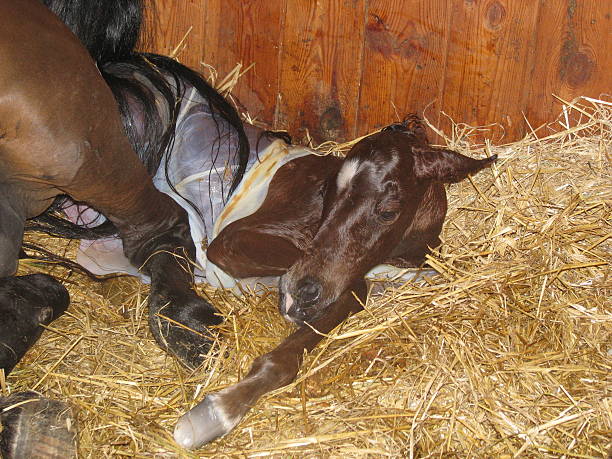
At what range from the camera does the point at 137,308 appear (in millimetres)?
3096

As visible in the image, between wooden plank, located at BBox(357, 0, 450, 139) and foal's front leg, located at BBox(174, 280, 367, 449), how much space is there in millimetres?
1314

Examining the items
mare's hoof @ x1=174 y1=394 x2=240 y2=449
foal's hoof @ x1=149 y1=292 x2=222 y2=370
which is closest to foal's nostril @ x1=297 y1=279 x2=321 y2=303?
foal's hoof @ x1=149 y1=292 x2=222 y2=370

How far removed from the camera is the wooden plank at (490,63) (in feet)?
11.2

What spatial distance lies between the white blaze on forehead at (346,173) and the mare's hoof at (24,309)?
1195 mm

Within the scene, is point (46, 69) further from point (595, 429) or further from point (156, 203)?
point (595, 429)

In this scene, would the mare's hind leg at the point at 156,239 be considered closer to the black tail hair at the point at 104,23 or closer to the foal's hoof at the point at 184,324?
the foal's hoof at the point at 184,324

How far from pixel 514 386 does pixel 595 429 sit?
0.95 feet

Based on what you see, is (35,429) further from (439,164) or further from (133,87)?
(439,164)

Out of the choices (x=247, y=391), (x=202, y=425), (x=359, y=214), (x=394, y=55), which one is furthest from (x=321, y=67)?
(x=202, y=425)

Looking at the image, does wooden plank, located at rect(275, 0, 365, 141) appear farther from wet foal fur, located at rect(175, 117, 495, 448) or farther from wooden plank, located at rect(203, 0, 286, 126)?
wet foal fur, located at rect(175, 117, 495, 448)

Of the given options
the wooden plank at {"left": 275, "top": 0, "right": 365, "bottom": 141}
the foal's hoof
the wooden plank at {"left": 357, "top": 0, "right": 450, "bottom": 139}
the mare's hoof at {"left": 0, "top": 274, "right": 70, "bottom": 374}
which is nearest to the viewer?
the mare's hoof at {"left": 0, "top": 274, "right": 70, "bottom": 374}

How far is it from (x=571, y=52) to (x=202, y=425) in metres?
2.41

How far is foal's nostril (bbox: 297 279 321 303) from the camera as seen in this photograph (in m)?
2.81

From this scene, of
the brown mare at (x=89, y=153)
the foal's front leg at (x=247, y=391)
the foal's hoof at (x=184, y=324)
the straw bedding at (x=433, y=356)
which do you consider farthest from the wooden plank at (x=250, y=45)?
the foal's front leg at (x=247, y=391)
